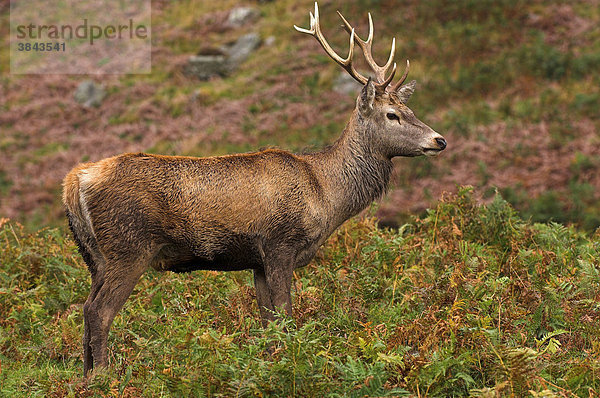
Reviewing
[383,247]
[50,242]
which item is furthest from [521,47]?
[50,242]

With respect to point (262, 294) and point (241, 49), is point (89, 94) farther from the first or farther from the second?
point (262, 294)

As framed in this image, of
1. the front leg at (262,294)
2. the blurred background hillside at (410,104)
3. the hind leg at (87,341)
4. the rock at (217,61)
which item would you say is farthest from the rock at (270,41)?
the hind leg at (87,341)

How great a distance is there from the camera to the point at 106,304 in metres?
5.96

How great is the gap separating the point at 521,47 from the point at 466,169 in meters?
5.36

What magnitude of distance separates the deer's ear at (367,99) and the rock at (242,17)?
875 inches

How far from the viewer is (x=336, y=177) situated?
678cm

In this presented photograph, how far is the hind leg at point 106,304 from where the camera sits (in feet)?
19.5

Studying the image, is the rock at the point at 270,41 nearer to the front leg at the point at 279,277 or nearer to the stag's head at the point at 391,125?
the stag's head at the point at 391,125

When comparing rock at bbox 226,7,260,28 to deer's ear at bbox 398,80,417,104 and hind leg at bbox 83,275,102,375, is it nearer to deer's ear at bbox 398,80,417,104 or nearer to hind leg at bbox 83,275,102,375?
deer's ear at bbox 398,80,417,104

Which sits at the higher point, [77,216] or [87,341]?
[77,216]

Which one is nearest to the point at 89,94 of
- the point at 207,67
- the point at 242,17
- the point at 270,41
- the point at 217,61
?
the point at 207,67

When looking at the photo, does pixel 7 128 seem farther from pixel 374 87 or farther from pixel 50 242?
pixel 374 87

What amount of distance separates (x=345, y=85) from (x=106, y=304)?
56.0 feet

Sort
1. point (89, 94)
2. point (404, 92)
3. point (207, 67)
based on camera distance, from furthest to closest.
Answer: point (89, 94)
point (207, 67)
point (404, 92)
